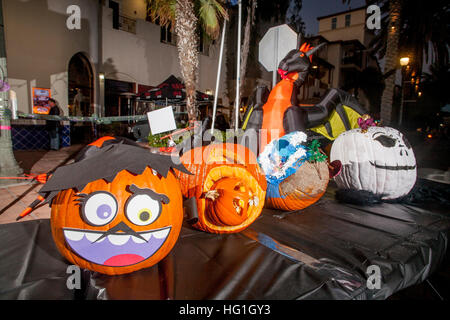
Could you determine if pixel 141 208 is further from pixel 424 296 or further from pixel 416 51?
pixel 416 51

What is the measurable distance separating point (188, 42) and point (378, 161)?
23.2ft

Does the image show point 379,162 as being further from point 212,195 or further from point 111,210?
point 111,210

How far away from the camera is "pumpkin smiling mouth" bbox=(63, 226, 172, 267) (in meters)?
1.34

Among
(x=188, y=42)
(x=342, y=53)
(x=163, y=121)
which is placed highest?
(x=342, y=53)

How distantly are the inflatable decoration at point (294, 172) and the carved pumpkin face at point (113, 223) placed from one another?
1.24m

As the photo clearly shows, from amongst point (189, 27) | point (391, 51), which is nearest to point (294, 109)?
point (189, 27)

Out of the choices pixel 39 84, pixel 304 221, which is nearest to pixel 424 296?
pixel 304 221

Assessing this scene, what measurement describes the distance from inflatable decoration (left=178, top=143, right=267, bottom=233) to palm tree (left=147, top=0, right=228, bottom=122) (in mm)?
5206

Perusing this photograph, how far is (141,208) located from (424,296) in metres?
2.23

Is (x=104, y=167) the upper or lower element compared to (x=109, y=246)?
upper

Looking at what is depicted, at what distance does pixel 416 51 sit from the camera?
14297 mm

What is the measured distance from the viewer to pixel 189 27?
7.82 metres

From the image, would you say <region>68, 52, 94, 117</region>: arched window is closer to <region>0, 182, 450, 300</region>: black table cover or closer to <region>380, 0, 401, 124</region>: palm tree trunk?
<region>0, 182, 450, 300</region>: black table cover

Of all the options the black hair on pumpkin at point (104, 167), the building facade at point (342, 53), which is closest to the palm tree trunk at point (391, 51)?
the black hair on pumpkin at point (104, 167)
